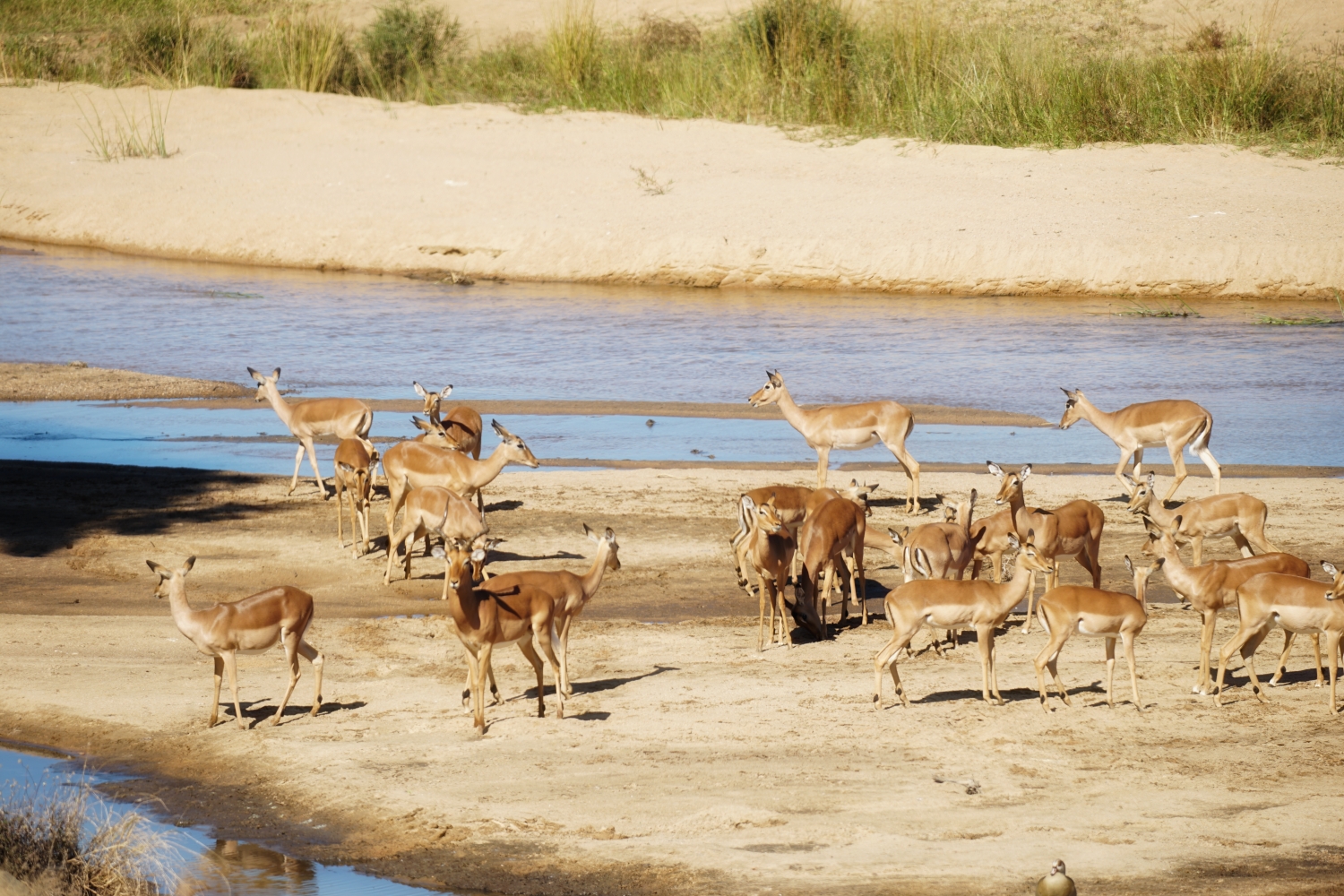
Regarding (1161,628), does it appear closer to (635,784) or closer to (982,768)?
(982,768)

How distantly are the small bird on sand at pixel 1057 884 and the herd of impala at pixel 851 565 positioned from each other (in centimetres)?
273

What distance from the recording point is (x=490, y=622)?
391 inches

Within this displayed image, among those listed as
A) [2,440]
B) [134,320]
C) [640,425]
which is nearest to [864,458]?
[640,425]

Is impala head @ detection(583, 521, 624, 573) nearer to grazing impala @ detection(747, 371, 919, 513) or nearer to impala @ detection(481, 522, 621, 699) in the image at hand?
impala @ detection(481, 522, 621, 699)

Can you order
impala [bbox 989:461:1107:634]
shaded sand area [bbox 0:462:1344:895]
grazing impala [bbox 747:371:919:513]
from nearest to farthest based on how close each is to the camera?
shaded sand area [bbox 0:462:1344:895] → impala [bbox 989:461:1107:634] → grazing impala [bbox 747:371:919:513]

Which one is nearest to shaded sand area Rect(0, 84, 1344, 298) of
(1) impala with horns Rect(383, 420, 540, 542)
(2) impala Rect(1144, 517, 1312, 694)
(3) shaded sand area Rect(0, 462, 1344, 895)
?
(3) shaded sand area Rect(0, 462, 1344, 895)

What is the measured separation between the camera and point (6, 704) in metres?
10.7

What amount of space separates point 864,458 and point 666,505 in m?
3.95

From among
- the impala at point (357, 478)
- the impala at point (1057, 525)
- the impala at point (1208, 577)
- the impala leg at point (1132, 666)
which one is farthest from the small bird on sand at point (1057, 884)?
the impala at point (357, 478)

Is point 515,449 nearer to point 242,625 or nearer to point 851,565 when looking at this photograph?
point 851,565

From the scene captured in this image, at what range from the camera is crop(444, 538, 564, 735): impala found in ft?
32.1

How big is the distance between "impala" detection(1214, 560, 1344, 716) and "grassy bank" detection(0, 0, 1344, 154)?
919 inches

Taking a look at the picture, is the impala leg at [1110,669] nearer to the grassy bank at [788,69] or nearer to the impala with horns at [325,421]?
the impala with horns at [325,421]

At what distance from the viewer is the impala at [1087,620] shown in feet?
33.1
